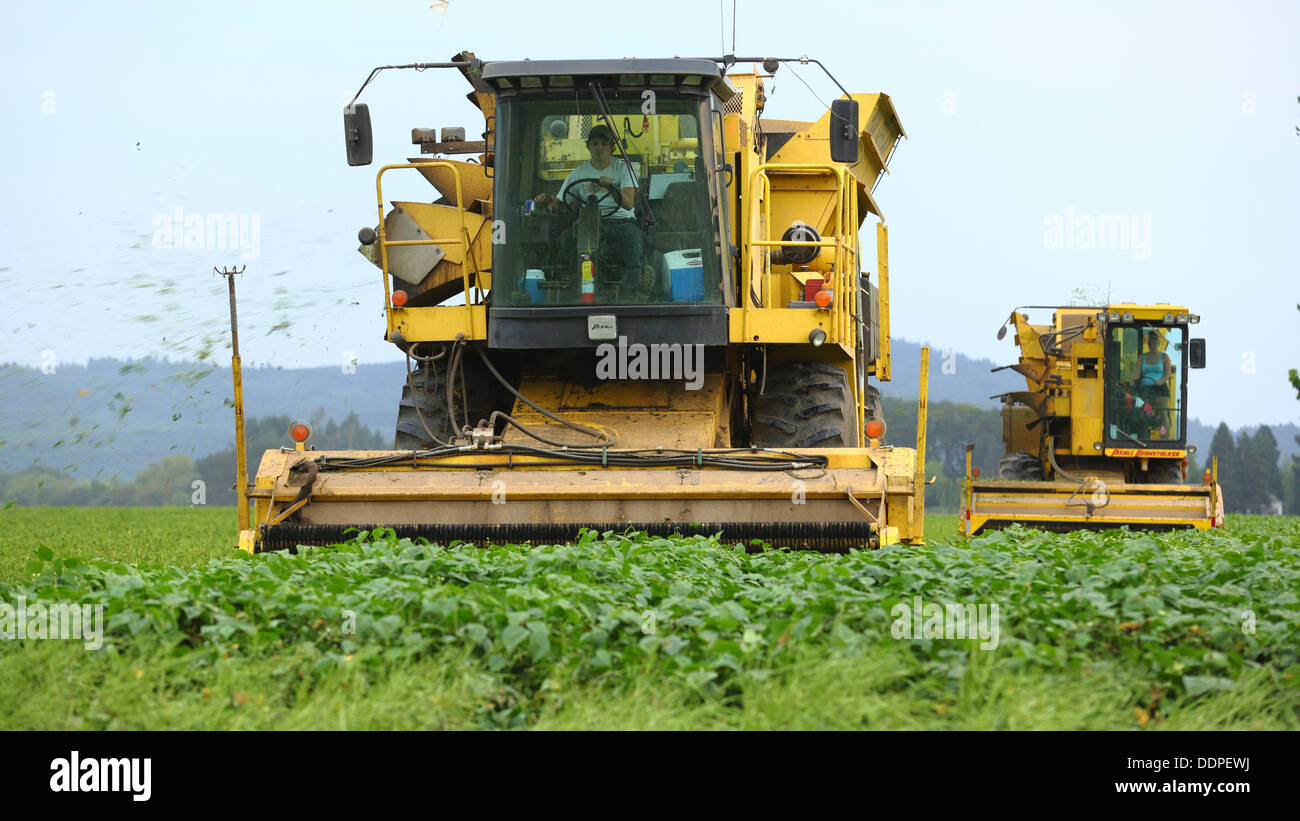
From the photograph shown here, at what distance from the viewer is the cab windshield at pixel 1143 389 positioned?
18797mm

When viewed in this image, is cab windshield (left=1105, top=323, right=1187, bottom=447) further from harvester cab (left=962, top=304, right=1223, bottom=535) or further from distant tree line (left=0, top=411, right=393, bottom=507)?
distant tree line (left=0, top=411, right=393, bottom=507)

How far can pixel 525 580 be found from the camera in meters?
6.37

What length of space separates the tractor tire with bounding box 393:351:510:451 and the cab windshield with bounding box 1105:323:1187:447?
11343 mm

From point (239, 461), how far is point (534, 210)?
2.44m

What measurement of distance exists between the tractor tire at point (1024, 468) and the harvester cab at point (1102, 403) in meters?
0.01

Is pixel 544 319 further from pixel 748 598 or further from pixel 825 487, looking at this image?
pixel 748 598

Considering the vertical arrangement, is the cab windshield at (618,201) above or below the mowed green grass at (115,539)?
above

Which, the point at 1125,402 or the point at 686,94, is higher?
the point at 686,94

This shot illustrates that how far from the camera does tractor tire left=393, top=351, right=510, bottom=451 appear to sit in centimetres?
980

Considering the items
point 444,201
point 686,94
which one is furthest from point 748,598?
point 444,201

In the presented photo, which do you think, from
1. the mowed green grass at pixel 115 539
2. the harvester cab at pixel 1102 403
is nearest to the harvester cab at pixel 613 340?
the mowed green grass at pixel 115 539

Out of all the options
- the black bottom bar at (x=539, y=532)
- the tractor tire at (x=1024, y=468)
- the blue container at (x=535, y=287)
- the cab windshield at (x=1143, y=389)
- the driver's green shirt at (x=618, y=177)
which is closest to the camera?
the black bottom bar at (x=539, y=532)

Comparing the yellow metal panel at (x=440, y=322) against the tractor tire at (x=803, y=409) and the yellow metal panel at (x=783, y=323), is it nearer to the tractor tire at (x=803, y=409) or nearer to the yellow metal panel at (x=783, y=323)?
the yellow metal panel at (x=783, y=323)

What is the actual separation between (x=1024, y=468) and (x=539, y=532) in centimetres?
1362
